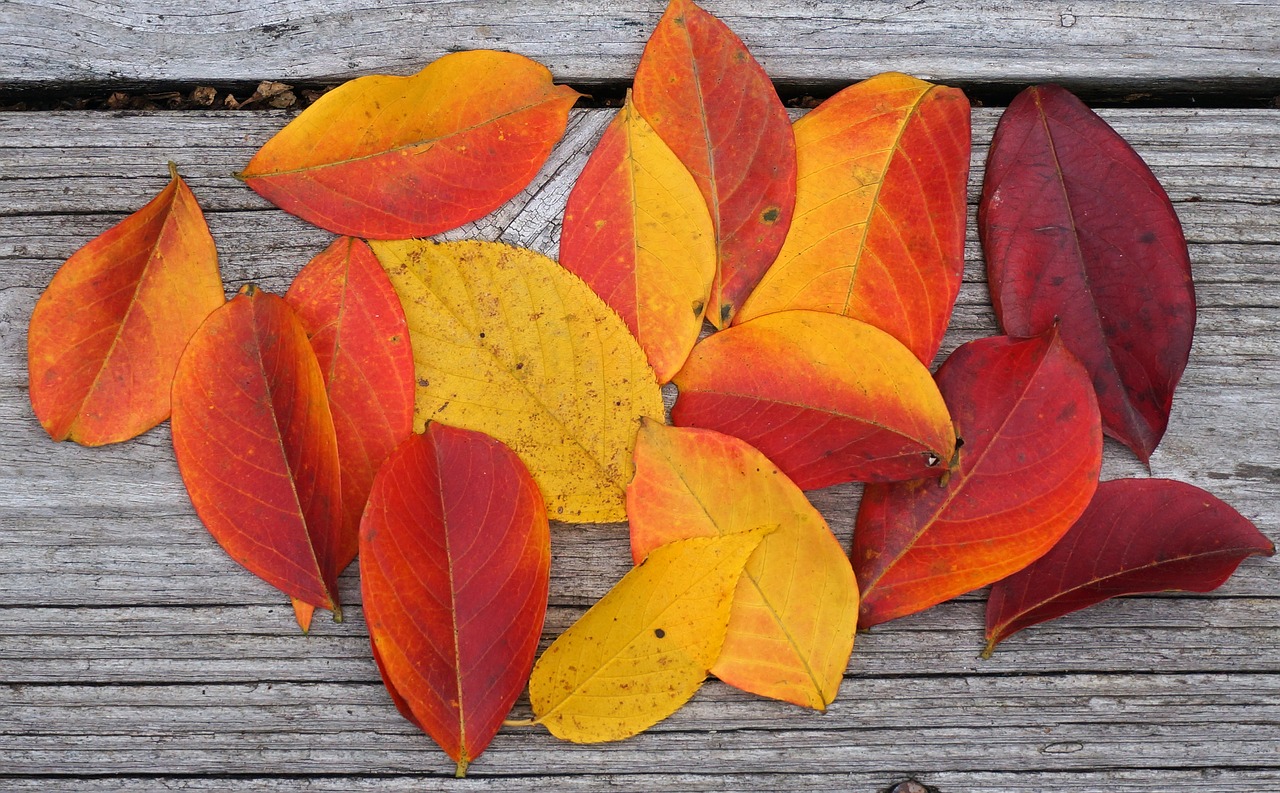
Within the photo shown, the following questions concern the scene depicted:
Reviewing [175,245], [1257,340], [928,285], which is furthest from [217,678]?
[1257,340]

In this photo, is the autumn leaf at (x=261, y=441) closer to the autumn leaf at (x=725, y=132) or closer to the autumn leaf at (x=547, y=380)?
the autumn leaf at (x=547, y=380)

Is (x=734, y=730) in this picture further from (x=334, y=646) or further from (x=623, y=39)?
(x=623, y=39)

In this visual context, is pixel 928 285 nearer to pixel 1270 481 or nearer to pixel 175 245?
pixel 1270 481

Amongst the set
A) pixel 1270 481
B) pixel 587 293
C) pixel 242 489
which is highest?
pixel 587 293

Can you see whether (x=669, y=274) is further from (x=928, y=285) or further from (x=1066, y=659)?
(x=1066, y=659)

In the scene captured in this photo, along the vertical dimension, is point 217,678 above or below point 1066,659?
below

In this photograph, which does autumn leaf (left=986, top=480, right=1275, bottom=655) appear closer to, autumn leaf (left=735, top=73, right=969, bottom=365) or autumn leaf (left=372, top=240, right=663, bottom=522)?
autumn leaf (left=735, top=73, right=969, bottom=365)

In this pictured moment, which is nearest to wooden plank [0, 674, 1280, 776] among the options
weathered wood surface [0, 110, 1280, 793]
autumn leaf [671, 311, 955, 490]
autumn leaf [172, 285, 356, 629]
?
weathered wood surface [0, 110, 1280, 793]

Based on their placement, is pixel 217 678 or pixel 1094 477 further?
pixel 217 678
